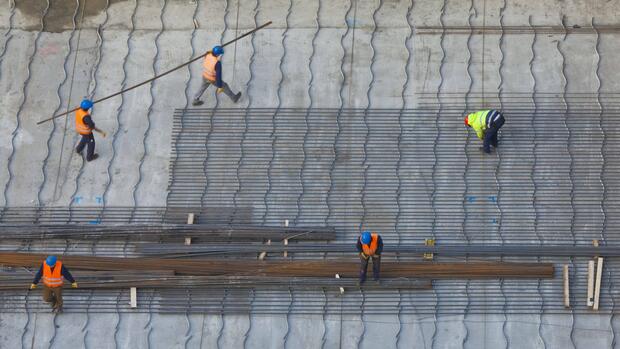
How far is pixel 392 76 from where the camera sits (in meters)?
19.8

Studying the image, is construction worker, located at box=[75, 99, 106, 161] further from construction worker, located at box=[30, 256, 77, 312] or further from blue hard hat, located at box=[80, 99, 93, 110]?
construction worker, located at box=[30, 256, 77, 312]

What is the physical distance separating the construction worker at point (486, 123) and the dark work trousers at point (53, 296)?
7.69m

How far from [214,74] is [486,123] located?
16.5 ft

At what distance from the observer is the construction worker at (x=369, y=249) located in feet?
53.3

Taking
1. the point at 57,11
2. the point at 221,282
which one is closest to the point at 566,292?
the point at 221,282

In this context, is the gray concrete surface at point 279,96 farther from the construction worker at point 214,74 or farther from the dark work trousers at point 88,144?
the construction worker at point 214,74

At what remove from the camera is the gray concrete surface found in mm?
16906

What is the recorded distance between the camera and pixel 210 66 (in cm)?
1861

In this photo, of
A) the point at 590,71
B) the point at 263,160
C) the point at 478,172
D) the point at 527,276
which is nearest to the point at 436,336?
the point at 527,276

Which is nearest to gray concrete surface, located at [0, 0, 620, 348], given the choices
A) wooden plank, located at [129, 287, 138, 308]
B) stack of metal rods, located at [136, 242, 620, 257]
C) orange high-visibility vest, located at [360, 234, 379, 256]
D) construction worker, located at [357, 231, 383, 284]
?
wooden plank, located at [129, 287, 138, 308]

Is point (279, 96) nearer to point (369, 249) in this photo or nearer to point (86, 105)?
point (86, 105)

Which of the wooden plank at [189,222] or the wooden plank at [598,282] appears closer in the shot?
the wooden plank at [598,282]

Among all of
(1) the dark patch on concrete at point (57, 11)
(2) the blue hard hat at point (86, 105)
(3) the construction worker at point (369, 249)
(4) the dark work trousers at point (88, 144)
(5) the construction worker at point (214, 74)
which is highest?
(1) the dark patch on concrete at point (57, 11)

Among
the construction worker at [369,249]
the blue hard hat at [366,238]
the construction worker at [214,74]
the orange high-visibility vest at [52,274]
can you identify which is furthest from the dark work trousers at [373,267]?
the orange high-visibility vest at [52,274]
